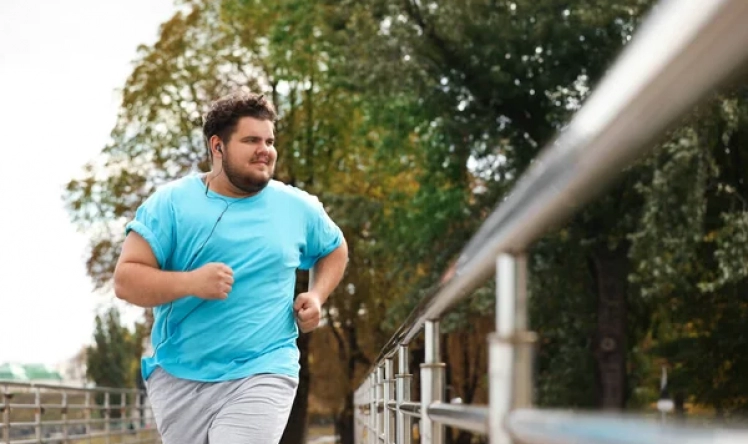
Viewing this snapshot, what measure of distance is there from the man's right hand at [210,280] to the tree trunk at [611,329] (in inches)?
789

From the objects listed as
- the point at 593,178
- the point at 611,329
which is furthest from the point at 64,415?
the point at 593,178

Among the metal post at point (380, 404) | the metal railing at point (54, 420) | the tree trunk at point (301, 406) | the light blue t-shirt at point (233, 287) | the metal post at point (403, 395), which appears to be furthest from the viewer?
the tree trunk at point (301, 406)

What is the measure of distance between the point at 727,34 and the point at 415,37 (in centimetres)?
2330

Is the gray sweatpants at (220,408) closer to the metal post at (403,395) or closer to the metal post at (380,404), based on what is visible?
the metal post at (403,395)

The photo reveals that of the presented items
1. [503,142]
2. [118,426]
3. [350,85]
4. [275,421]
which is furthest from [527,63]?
[275,421]

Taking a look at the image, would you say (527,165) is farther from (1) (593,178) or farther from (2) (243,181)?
(1) (593,178)

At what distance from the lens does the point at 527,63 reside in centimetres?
2377

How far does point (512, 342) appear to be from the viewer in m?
2.09

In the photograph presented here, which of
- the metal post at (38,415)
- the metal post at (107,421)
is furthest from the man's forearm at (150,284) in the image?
the metal post at (107,421)

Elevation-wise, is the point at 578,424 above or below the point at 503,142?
below

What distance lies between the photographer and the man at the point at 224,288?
4605mm

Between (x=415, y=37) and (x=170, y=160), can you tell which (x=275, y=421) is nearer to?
(x=415, y=37)

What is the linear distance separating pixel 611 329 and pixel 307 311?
20.1m

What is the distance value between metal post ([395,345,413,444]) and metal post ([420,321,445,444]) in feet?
3.37
